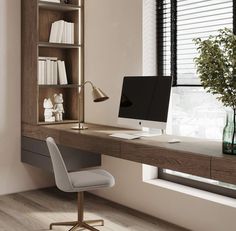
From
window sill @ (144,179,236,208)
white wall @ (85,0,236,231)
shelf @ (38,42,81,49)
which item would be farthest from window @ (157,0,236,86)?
shelf @ (38,42,81,49)

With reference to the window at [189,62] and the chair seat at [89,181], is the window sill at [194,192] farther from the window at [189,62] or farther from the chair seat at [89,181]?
the chair seat at [89,181]

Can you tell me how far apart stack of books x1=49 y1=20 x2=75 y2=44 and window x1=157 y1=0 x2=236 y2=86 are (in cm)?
104

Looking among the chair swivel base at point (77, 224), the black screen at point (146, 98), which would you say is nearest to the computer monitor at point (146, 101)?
the black screen at point (146, 98)

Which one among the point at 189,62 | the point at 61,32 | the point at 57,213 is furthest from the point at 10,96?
the point at 189,62

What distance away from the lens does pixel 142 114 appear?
3.44 meters

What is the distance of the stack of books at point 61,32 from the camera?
4.47 metres

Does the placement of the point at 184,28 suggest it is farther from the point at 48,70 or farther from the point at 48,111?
the point at 48,111

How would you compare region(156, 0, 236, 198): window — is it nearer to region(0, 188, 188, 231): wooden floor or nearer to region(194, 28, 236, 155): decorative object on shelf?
region(0, 188, 188, 231): wooden floor

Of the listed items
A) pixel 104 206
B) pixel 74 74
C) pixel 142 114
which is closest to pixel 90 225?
pixel 104 206

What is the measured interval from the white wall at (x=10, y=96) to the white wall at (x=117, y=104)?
2.33ft

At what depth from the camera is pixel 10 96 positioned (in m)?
4.49

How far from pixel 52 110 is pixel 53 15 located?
1003mm

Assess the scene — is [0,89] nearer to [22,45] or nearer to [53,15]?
[22,45]

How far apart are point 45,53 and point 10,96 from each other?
573mm
